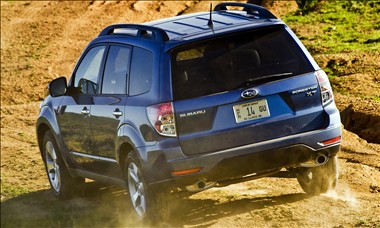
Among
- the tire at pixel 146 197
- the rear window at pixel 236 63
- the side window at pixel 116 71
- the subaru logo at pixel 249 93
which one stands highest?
the rear window at pixel 236 63

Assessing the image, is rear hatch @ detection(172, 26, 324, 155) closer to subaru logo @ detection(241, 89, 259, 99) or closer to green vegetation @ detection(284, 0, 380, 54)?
subaru logo @ detection(241, 89, 259, 99)

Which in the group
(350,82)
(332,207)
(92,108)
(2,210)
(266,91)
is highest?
(266,91)

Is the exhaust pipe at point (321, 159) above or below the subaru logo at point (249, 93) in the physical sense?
below

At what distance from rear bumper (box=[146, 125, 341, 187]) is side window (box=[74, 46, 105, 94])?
170 centimetres

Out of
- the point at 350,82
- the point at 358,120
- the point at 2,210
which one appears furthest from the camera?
the point at 350,82

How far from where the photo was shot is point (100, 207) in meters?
11.1

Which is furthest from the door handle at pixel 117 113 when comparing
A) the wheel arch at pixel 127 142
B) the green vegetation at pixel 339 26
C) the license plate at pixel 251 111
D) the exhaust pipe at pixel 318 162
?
the green vegetation at pixel 339 26

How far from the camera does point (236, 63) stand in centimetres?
896

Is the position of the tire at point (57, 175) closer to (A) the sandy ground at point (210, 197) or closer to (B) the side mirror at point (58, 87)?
(A) the sandy ground at point (210, 197)

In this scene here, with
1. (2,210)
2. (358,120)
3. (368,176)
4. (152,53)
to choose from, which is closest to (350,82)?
(358,120)

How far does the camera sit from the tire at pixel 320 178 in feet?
32.3

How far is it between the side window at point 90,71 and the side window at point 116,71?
8.7 inches

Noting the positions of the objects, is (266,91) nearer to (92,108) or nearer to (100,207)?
(92,108)

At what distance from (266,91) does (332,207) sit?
1.48m
